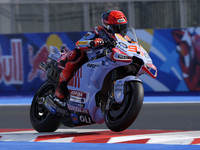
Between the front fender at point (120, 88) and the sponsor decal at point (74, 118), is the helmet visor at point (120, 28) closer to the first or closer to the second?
the front fender at point (120, 88)

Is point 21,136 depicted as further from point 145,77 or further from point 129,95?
point 145,77

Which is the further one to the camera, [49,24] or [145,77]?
[49,24]

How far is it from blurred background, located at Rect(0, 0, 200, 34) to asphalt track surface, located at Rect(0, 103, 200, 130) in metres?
6.46

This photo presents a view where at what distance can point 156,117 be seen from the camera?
830 cm

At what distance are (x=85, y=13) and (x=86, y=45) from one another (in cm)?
1107

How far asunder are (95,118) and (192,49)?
743 centimetres

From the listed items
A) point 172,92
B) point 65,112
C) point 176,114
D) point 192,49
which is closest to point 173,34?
point 192,49

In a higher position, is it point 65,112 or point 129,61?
point 129,61

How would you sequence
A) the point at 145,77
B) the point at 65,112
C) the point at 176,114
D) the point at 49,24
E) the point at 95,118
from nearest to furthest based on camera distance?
1. the point at 95,118
2. the point at 65,112
3. the point at 176,114
4. the point at 145,77
5. the point at 49,24

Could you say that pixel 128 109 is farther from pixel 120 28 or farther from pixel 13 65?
pixel 13 65

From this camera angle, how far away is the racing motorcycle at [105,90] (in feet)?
17.4

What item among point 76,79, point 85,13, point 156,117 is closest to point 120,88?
point 76,79

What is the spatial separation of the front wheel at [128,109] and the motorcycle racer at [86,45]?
69 centimetres

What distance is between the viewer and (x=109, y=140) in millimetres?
5492
